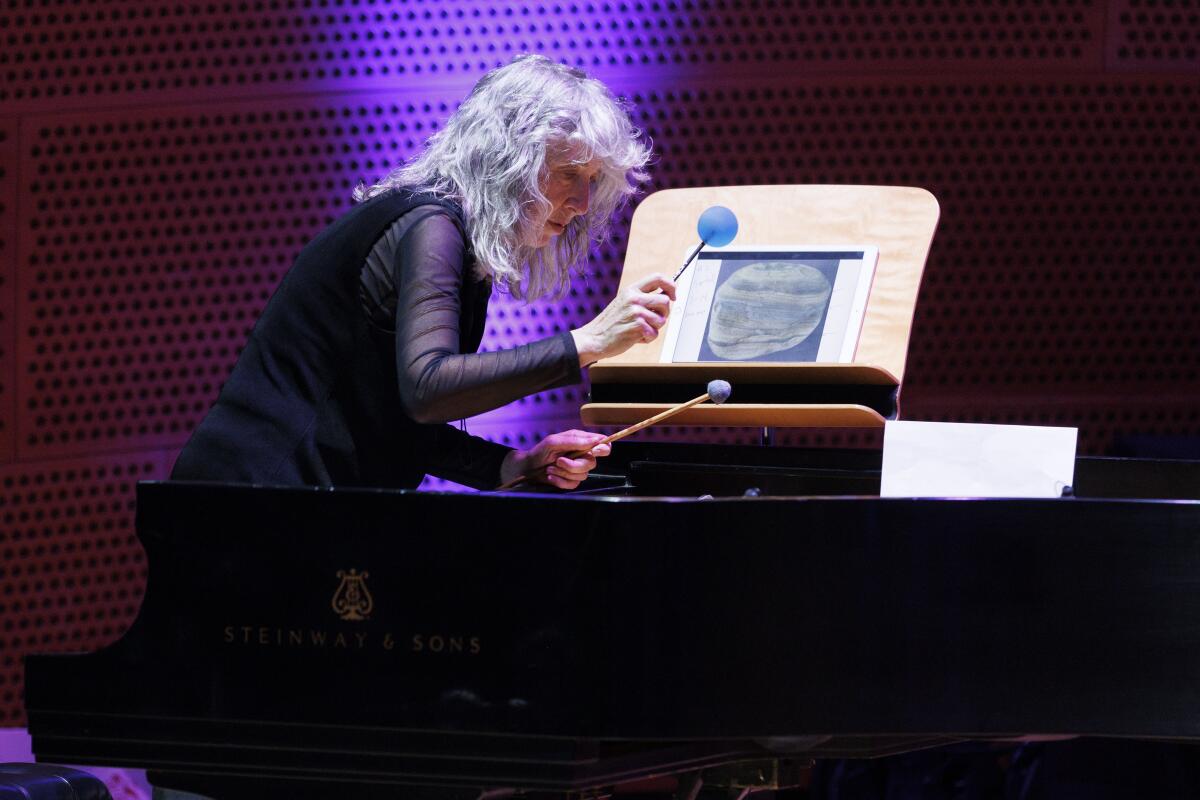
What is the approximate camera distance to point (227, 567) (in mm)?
1501

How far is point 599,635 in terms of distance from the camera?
1.43m

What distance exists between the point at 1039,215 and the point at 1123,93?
37 cm

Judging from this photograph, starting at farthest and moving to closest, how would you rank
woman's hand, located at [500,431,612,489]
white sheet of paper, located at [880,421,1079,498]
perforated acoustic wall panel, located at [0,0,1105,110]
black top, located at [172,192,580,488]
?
1. perforated acoustic wall panel, located at [0,0,1105,110]
2. woman's hand, located at [500,431,612,489]
3. black top, located at [172,192,580,488]
4. white sheet of paper, located at [880,421,1079,498]

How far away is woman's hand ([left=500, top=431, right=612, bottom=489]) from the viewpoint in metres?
1.97

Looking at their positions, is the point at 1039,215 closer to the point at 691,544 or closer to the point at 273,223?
the point at 273,223

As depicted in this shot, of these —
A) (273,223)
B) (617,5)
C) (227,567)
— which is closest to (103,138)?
(273,223)

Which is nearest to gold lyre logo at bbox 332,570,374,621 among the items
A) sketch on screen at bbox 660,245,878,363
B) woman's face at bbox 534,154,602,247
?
woman's face at bbox 534,154,602,247

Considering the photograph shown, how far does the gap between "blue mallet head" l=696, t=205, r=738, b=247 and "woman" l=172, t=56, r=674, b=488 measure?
0.18 m

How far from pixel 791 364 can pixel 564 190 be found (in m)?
0.44

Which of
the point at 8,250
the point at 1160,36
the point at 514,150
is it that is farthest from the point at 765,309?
the point at 8,250

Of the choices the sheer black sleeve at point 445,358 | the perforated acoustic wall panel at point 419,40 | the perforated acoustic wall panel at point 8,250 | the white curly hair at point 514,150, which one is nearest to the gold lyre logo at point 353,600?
the sheer black sleeve at point 445,358

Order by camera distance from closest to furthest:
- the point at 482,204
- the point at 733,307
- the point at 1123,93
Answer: the point at 482,204
the point at 733,307
the point at 1123,93

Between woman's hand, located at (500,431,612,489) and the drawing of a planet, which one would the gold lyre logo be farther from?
the drawing of a planet

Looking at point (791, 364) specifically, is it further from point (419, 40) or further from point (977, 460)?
point (419, 40)
